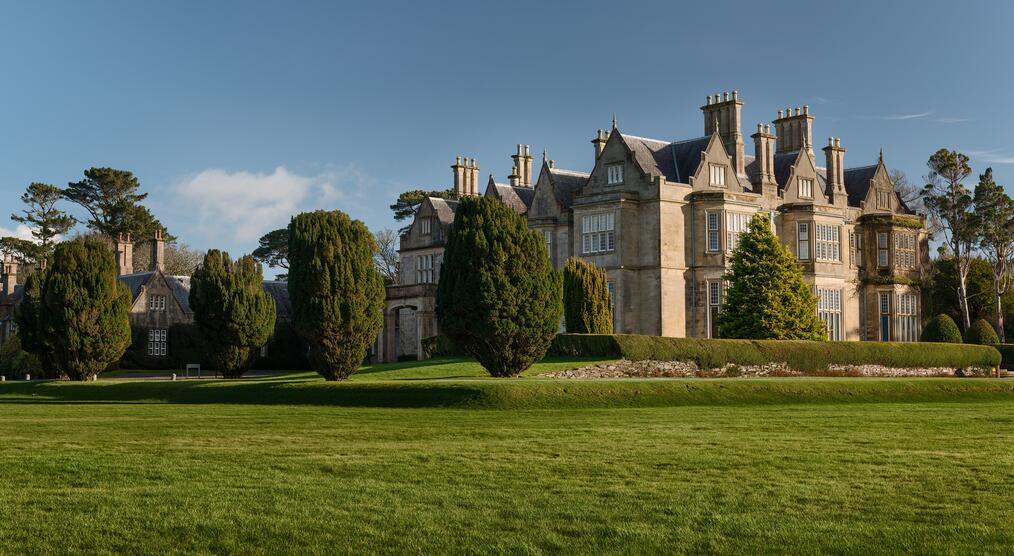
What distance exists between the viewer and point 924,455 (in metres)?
16.0

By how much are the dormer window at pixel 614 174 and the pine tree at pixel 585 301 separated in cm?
576

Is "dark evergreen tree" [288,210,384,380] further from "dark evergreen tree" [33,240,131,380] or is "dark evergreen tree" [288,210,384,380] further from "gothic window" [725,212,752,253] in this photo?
"gothic window" [725,212,752,253]

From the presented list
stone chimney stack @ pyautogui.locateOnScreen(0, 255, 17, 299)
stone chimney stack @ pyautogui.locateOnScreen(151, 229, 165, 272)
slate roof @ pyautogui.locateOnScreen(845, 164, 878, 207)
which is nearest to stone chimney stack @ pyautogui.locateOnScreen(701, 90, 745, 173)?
slate roof @ pyautogui.locateOnScreen(845, 164, 878, 207)

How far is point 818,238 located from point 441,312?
2203 cm

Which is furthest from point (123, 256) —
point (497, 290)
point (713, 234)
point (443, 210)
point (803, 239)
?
point (497, 290)

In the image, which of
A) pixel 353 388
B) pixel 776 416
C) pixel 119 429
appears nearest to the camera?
pixel 119 429

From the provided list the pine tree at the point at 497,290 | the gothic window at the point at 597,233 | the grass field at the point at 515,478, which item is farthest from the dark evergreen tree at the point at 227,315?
the grass field at the point at 515,478

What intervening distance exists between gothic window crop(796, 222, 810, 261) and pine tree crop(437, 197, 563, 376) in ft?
61.8

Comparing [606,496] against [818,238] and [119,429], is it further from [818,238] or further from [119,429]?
[818,238]

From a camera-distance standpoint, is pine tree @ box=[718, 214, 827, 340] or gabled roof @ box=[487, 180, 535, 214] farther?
gabled roof @ box=[487, 180, 535, 214]

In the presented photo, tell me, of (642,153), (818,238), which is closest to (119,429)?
(642,153)

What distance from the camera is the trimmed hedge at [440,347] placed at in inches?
1682

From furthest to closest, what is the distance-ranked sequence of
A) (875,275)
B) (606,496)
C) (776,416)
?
(875,275), (776,416), (606,496)

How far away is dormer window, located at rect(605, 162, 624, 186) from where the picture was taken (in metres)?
45.5
